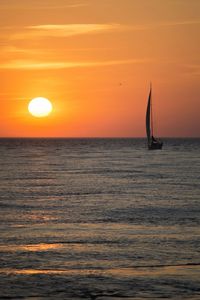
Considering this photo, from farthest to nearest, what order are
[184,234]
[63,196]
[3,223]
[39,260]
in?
[63,196] → [3,223] → [184,234] → [39,260]

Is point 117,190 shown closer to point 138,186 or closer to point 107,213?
point 138,186

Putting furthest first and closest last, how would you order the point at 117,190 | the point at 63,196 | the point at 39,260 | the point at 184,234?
the point at 117,190 → the point at 63,196 → the point at 184,234 → the point at 39,260

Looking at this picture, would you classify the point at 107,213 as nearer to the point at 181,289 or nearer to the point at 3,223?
the point at 3,223

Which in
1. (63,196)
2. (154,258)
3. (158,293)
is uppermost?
(63,196)

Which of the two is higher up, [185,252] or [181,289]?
[185,252]

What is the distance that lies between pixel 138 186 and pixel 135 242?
31366 mm

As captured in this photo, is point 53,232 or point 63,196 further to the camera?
point 63,196

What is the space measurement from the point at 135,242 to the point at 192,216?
345 inches

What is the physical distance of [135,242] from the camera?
82.9 feet

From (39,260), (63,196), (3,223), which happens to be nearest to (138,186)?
(63,196)

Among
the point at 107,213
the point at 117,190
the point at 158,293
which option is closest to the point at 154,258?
the point at 158,293

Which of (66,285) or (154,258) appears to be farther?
(154,258)

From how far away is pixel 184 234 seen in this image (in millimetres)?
27156

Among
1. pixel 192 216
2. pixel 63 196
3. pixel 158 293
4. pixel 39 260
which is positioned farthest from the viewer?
pixel 63 196
